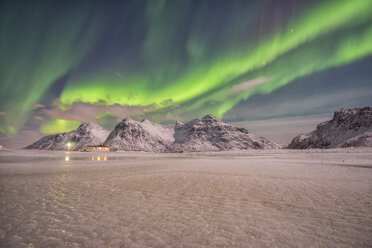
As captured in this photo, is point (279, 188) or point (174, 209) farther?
point (279, 188)

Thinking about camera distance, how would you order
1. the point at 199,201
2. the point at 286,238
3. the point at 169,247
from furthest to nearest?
the point at 199,201
the point at 286,238
the point at 169,247

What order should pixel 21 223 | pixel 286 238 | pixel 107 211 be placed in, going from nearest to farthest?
pixel 286 238, pixel 21 223, pixel 107 211

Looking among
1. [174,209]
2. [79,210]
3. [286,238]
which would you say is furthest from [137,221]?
[286,238]

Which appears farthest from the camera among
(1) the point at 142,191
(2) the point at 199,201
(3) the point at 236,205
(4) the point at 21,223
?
(1) the point at 142,191

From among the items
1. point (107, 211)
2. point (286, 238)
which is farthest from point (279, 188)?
point (107, 211)

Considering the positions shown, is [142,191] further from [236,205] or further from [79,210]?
[236,205]

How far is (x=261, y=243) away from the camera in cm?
380

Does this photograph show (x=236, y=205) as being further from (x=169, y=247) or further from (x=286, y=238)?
(x=169, y=247)

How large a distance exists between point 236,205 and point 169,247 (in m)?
3.44

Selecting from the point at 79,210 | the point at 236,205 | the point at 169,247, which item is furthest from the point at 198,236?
the point at 79,210

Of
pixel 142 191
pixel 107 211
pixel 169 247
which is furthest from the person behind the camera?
pixel 142 191

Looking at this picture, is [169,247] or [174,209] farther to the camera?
[174,209]

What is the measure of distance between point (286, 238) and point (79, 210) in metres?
6.05

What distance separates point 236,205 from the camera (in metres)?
6.38
